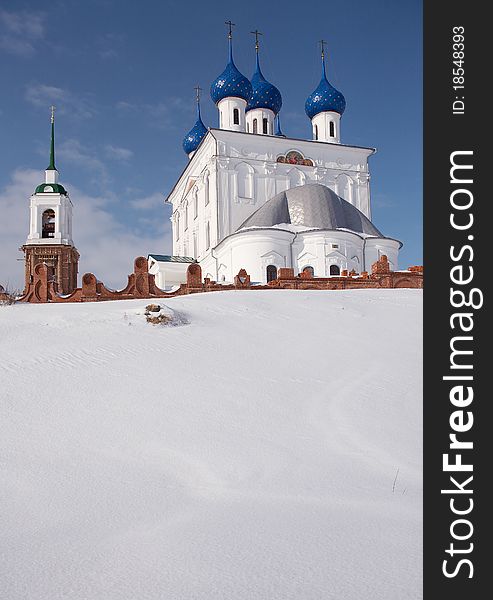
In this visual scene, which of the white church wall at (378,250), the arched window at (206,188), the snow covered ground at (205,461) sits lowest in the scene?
the snow covered ground at (205,461)

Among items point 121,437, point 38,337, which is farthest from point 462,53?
point 38,337

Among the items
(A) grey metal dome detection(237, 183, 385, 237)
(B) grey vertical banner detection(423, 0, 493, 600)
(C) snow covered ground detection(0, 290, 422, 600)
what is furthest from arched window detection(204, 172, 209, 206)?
(B) grey vertical banner detection(423, 0, 493, 600)

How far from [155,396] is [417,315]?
7494 mm

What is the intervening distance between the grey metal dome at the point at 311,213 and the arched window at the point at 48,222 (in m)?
10.6

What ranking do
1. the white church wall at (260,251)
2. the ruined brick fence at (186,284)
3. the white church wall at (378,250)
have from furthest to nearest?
the white church wall at (378,250) < the white church wall at (260,251) < the ruined brick fence at (186,284)

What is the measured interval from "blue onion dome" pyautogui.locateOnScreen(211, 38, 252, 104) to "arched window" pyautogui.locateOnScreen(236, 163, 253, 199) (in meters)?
4.84

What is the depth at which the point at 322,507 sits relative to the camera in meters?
3.80

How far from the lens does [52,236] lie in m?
29.8

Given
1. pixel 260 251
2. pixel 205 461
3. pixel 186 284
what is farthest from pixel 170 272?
pixel 205 461

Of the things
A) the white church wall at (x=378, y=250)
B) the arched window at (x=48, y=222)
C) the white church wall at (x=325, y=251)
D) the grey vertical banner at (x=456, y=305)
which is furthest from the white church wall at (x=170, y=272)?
the grey vertical banner at (x=456, y=305)

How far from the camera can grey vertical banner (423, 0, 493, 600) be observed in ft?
6.70

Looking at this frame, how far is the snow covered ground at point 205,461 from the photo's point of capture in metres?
2.84

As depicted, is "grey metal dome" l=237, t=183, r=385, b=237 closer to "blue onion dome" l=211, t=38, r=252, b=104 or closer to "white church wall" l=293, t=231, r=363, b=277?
"white church wall" l=293, t=231, r=363, b=277

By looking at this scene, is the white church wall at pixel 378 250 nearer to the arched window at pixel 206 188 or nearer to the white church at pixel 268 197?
the white church at pixel 268 197
